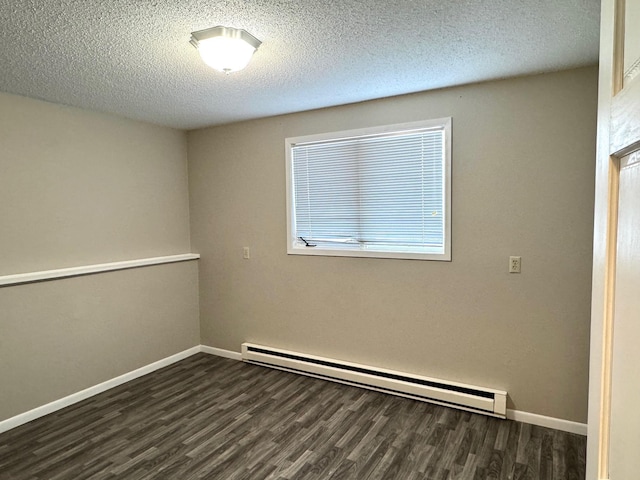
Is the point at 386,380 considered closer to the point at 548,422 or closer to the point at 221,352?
the point at 548,422

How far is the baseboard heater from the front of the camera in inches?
111

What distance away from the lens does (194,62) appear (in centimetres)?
229

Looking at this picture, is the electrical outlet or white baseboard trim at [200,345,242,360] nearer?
the electrical outlet

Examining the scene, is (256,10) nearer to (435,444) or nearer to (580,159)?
(580,159)

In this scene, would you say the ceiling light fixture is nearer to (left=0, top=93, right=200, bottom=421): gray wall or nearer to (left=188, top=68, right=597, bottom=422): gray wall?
(left=188, top=68, right=597, bottom=422): gray wall

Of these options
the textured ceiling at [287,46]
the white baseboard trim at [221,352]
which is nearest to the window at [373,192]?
the textured ceiling at [287,46]

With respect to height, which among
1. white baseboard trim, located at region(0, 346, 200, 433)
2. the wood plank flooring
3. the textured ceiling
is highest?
the textured ceiling

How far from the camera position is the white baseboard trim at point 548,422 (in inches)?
102

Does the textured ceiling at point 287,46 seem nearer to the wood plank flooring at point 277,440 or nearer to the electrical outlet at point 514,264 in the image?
the electrical outlet at point 514,264

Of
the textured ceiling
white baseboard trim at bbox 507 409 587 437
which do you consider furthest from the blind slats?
white baseboard trim at bbox 507 409 587 437

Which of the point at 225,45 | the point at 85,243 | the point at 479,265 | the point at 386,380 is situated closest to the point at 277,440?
the point at 386,380

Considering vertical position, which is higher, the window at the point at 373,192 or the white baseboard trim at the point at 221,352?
the window at the point at 373,192

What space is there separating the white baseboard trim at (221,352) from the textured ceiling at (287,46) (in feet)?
8.14

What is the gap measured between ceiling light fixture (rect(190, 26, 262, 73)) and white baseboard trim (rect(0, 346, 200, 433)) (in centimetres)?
284
